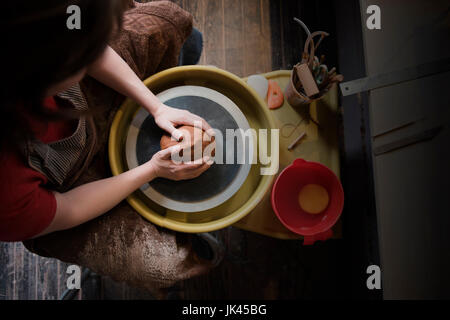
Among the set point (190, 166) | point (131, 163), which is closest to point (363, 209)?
point (190, 166)

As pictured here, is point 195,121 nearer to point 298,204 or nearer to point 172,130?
point 172,130

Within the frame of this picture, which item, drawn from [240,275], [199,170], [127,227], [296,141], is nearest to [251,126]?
[296,141]

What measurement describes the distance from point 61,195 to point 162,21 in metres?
0.57

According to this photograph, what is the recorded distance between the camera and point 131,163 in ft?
2.98

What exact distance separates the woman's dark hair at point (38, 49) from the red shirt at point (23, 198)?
10 centimetres

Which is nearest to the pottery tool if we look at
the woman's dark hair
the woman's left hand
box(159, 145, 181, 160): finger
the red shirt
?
the woman's left hand

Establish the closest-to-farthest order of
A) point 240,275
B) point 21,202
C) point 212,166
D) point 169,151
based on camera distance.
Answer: point 21,202 < point 169,151 < point 212,166 < point 240,275

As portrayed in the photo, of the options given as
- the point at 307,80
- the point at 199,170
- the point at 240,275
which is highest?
the point at 307,80

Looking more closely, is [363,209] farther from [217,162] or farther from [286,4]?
[286,4]

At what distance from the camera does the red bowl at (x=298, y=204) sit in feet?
2.85

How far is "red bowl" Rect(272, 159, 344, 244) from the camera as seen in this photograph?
869 millimetres

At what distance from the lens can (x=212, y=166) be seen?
915 mm

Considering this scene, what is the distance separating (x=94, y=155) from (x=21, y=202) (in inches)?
11.2

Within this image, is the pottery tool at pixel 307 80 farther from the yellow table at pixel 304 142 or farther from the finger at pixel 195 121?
the finger at pixel 195 121
